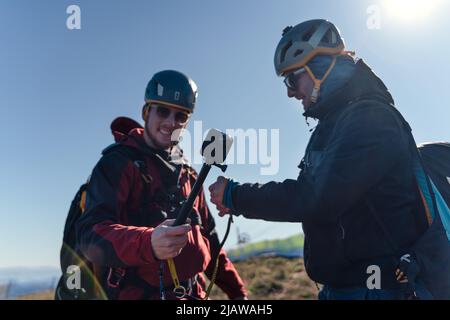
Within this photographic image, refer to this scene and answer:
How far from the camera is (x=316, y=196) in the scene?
11.9 ft

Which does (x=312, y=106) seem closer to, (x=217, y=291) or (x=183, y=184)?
(x=183, y=184)

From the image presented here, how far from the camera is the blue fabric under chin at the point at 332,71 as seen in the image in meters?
4.26

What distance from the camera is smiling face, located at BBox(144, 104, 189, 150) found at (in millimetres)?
5750

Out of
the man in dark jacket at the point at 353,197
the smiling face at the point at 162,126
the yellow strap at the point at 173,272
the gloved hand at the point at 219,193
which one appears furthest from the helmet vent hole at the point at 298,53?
the yellow strap at the point at 173,272

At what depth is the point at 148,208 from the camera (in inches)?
200

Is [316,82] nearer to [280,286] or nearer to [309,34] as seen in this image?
[309,34]

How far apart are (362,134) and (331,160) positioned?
1.14ft

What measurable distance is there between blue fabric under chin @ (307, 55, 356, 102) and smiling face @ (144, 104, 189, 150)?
2122mm

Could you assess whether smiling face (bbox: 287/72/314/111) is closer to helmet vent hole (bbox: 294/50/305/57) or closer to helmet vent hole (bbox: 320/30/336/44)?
helmet vent hole (bbox: 294/50/305/57)

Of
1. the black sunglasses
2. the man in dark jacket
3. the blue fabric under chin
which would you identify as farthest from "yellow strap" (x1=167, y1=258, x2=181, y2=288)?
the blue fabric under chin

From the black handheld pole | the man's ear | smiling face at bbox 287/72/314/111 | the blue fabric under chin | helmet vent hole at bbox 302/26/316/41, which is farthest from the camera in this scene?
the man's ear

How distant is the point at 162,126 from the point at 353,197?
3.04m

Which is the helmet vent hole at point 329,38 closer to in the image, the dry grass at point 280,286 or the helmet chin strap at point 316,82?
the helmet chin strap at point 316,82
